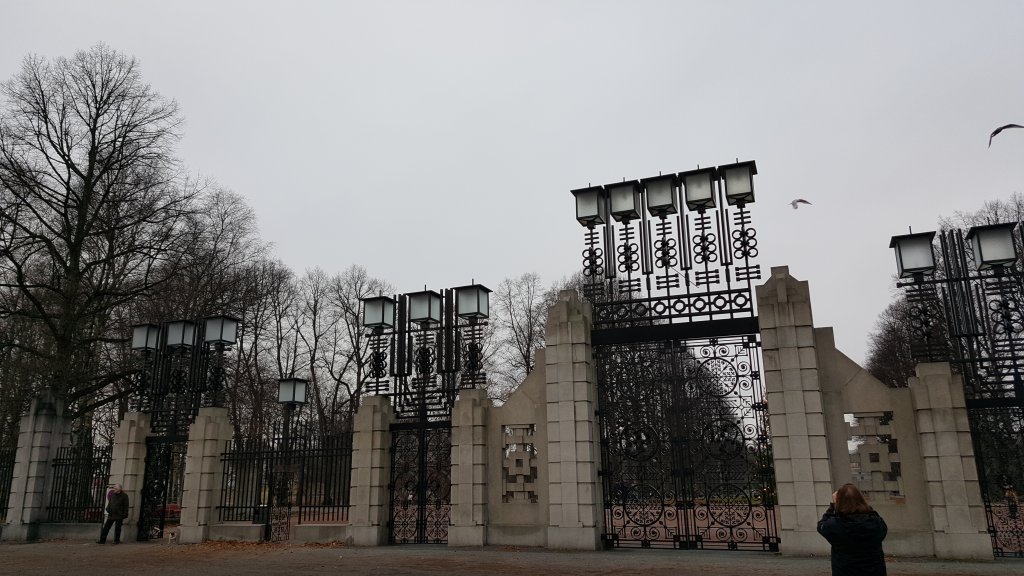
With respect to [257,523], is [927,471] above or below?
above

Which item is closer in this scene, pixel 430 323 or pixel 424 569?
pixel 424 569

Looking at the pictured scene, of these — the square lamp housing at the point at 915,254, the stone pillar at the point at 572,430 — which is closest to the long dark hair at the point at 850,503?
the stone pillar at the point at 572,430

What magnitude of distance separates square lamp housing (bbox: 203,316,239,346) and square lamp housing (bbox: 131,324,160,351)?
1.93m

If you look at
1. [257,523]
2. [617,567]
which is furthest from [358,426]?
[617,567]

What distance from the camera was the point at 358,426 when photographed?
15.8 meters

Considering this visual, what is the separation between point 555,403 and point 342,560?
16.3 feet

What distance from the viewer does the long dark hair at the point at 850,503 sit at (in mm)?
5789

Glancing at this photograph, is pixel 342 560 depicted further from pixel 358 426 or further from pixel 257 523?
pixel 257 523

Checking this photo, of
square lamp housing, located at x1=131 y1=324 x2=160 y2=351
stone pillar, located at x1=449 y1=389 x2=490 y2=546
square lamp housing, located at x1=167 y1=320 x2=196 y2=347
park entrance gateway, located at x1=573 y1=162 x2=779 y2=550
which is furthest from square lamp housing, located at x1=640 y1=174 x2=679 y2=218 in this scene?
square lamp housing, located at x1=131 y1=324 x2=160 y2=351

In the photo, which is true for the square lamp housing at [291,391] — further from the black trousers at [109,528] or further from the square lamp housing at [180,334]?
the black trousers at [109,528]

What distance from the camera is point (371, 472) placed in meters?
15.5

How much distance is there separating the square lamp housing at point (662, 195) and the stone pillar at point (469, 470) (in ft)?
18.1

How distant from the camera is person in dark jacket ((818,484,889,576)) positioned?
5.71m

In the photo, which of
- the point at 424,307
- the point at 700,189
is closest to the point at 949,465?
the point at 700,189
